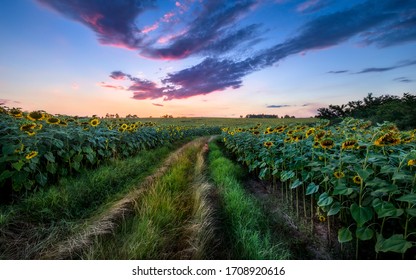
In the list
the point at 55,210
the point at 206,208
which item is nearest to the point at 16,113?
the point at 55,210

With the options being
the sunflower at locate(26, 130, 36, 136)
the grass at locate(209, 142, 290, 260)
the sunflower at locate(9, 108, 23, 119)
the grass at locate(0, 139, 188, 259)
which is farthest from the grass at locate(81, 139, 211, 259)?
the sunflower at locate(9, 108, 23, 119)

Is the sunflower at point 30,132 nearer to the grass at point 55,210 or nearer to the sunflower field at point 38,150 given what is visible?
the sunflower field at point 38,150

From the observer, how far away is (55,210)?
3422mm

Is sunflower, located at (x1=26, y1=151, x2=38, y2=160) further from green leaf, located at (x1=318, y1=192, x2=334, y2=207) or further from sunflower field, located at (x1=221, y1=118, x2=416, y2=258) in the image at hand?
green leaf, located at (x1=318, y1=192, x2=334, y2=207)

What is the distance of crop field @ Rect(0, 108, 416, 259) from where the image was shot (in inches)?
97.7

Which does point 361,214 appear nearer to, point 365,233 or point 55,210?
point 365,233

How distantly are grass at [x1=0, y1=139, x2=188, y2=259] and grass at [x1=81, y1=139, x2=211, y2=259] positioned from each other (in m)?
0.61

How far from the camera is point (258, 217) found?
11.8ft

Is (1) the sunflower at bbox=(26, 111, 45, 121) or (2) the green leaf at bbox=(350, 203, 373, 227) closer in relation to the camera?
(2) the green leaf at bbox=(350, 203, 373, 227)

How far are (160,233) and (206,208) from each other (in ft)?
2.36

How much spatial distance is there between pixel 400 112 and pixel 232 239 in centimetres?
904

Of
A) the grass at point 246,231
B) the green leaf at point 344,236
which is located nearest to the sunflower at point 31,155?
the grass at point 246,231

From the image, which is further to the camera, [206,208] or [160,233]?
[206,208]
